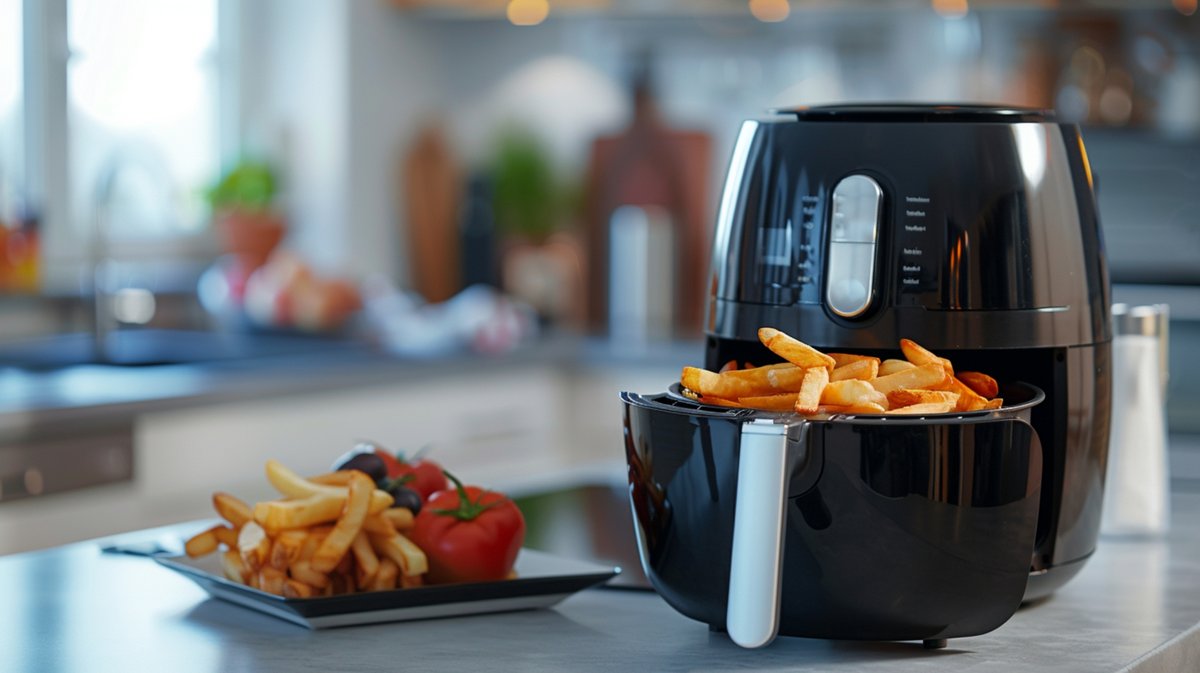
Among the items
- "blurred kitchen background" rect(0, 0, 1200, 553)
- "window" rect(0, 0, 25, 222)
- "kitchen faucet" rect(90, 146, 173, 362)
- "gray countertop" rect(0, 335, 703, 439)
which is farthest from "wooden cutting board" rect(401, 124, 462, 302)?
"window" rect(0, 0, 25, 222)

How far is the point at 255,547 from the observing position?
1017 mm

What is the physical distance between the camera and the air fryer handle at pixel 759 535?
0.83 metres

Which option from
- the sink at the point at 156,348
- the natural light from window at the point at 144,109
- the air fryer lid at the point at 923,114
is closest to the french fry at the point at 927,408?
the air fryer lid at the point at 923,114

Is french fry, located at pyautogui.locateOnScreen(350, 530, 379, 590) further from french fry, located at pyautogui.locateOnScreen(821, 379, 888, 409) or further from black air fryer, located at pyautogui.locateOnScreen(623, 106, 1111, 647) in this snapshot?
french fry, located at pyautogui.locateOnScreen(821, 379, 888, 409)

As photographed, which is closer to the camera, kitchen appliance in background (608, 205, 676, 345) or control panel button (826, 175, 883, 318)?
control panel button (826, 175, 883, 318)

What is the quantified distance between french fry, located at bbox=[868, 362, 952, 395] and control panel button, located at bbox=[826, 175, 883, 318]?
0.32 feet

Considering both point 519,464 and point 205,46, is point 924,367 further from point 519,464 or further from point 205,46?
point 205,46

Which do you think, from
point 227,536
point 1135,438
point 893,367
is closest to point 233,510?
point 227,536

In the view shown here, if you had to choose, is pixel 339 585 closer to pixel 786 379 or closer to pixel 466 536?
pixel 466 536

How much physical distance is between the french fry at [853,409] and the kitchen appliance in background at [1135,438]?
1.68 ft

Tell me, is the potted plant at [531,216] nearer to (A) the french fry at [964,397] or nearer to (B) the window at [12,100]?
(B) the window at [12,100]

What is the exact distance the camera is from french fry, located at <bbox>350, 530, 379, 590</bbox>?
1021 millimetres

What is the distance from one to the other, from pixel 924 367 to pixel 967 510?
94mm

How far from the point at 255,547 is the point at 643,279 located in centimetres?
268
